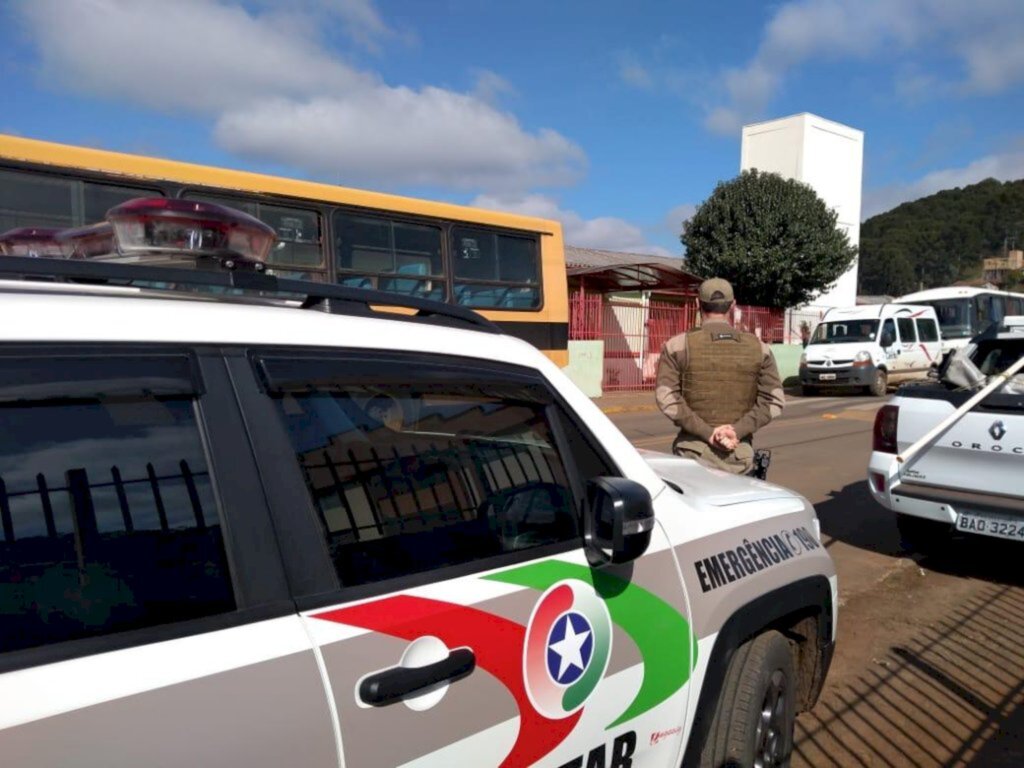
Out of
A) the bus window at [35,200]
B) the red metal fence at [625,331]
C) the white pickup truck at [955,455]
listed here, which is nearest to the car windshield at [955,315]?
the red metal fence at [625,331]

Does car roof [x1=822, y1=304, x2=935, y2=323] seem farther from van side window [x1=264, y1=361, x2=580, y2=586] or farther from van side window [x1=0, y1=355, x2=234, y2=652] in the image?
van side window [x1=0, y1=355, x2=234, y2=652]

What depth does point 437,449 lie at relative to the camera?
1.88 meters

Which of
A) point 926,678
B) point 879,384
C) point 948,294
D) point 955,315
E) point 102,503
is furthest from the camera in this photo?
point 948,294

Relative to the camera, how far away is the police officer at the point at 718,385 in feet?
13.2

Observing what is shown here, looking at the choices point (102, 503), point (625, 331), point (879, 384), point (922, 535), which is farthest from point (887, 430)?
point (879, 384)

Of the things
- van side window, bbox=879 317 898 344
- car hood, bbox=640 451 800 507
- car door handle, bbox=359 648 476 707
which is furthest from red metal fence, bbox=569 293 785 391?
car door handle, bbox=359 648 476 707

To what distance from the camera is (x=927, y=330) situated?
2170 centimetres

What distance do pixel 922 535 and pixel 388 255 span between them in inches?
249

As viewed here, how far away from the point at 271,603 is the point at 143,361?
48 cm

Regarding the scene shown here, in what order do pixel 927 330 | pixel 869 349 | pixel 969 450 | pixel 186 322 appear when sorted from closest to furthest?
pixel 186 322, pixel 969 450, pixel 869 349, pixel 927 330

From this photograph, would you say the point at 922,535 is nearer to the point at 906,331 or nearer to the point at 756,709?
the point at 756,709

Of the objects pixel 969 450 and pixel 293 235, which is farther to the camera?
pixel 293 235

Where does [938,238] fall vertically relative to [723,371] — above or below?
above

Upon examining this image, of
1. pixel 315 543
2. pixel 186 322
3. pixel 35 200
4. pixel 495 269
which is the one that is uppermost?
pixel 35 200
